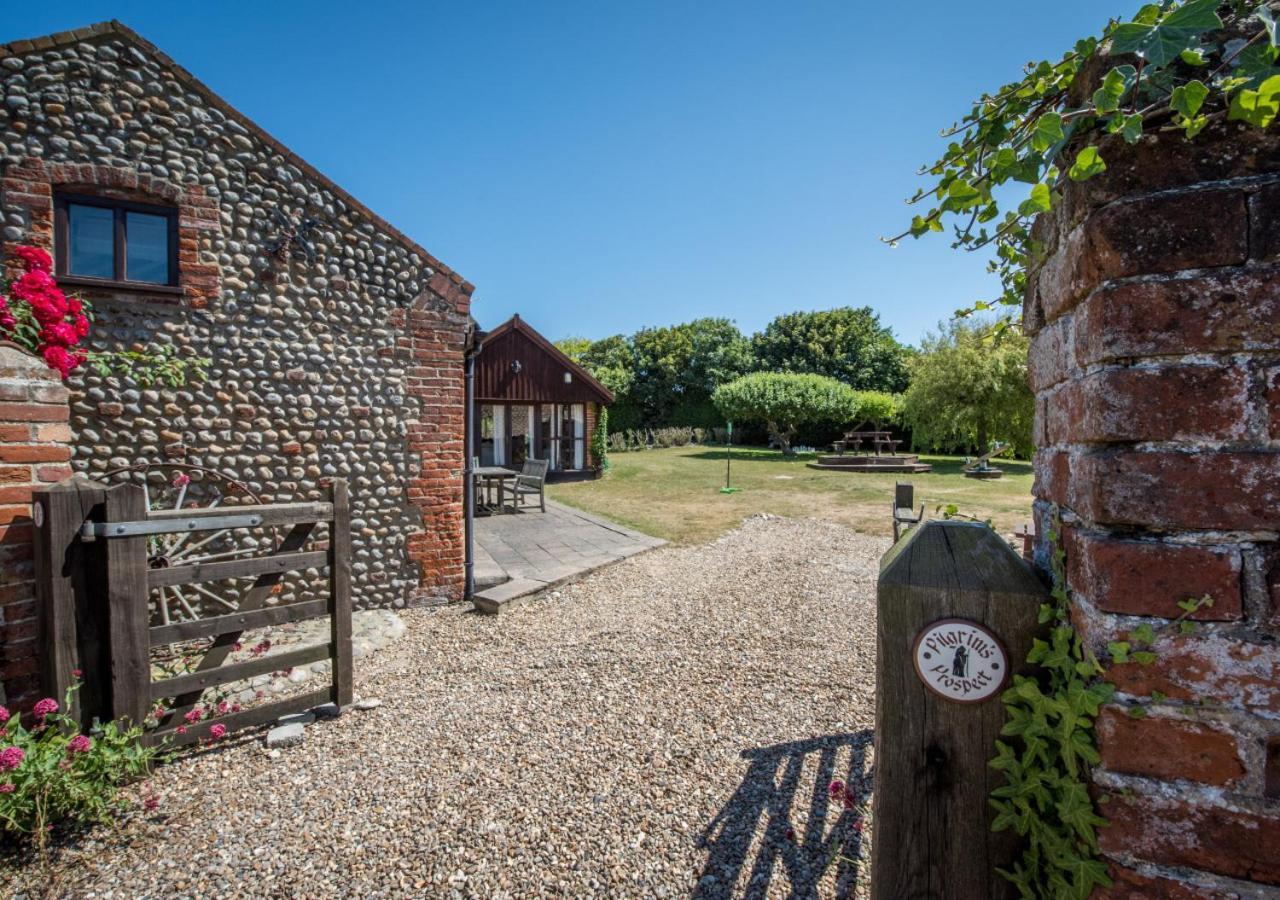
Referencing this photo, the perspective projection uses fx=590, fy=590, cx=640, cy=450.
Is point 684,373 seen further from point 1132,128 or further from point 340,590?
point 1132,128

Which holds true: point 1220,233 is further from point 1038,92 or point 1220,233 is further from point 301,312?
point 301,312

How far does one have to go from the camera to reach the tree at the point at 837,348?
37.5m

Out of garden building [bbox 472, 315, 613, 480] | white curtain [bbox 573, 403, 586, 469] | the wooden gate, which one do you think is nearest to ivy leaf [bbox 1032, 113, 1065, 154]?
the wooden gate

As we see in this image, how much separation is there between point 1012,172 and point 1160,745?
0.93 metres

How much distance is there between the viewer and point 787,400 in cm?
2588

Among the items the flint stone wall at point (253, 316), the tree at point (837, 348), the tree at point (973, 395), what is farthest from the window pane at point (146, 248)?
the tree at point (837, 348)

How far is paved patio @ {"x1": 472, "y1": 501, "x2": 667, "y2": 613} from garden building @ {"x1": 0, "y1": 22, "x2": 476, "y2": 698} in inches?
25.2

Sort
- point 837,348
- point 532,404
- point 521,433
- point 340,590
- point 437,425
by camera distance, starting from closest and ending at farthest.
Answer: point 340,590, point 437,425, point 532,404, point 521,433, point 837,348

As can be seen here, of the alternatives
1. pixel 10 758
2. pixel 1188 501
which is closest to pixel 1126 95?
Result: pixel 1188 501

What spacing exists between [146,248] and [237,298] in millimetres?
770

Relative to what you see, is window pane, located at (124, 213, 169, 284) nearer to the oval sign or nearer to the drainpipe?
the drainpipe

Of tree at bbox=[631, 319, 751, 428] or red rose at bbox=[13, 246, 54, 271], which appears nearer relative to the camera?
red rose at bbox=[13, 246, 54, 271]

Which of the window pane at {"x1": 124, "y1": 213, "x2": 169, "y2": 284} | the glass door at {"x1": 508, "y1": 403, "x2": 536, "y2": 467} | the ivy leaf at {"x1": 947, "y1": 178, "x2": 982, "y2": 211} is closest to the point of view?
the ivy leaf at {"x1": 947, "y1": 178, "x2": 982, "y2": 211}

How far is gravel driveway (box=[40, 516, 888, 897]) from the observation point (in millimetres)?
2385
